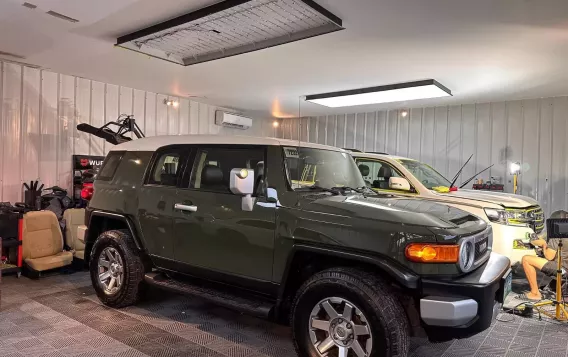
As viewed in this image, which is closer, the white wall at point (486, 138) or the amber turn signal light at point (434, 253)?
the amber turn signal light at point (434, 253)

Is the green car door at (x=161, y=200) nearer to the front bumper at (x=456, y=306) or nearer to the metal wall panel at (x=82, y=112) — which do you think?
the front bumper at (x=456, y=306)

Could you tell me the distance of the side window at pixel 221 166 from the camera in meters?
3.88

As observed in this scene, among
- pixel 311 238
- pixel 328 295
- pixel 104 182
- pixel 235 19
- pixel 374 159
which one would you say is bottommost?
pixel 328 295

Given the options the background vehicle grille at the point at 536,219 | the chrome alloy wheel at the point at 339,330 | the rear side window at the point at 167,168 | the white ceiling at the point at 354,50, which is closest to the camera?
the chrome alloy wheel at the point at 339,330

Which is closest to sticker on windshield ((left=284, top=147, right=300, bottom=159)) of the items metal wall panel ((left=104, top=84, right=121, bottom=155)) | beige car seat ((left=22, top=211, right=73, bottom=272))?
beige car seat ((left=22, top=211, right=73, bottom=272))

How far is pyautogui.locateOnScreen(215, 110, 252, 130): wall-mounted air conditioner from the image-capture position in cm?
1164

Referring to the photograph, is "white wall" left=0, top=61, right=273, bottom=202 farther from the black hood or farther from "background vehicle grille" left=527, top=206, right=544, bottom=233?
"background vehicle grille" left=527, top=206, right=544, bottom=233

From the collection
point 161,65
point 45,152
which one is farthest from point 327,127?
point 45,152

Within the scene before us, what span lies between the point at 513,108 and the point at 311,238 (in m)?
8.61

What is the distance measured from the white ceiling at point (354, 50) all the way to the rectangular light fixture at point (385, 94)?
25 cm

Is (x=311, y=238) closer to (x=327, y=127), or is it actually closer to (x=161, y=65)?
(x=161, y=65)

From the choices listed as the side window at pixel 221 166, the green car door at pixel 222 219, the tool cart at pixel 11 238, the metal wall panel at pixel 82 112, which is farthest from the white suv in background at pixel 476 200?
the metal wall panel at pixel 82 112

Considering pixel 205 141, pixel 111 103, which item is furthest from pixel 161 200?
pixel 111 103

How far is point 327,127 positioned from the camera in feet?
41.8
